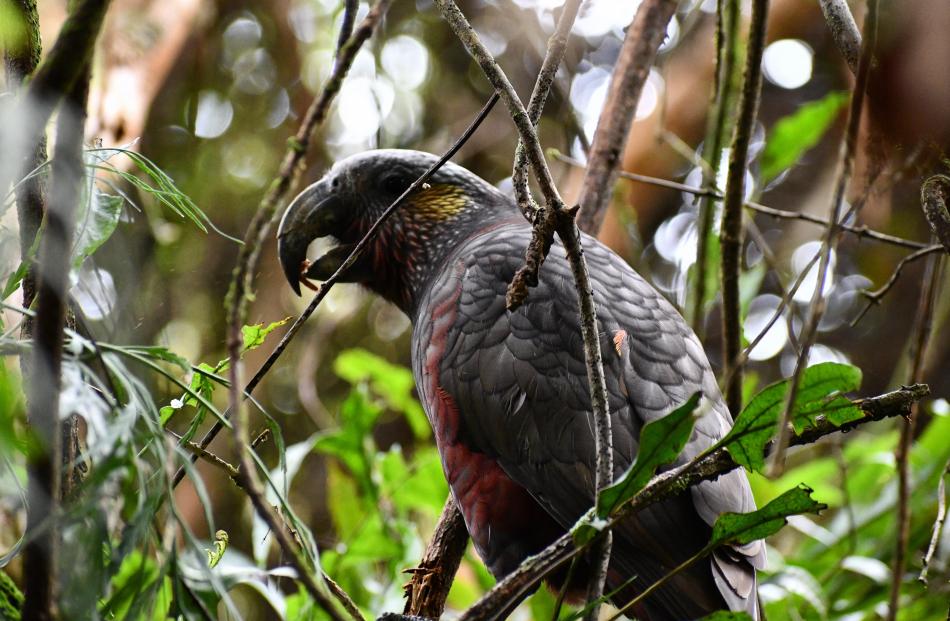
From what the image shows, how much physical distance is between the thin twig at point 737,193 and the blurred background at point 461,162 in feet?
0.84

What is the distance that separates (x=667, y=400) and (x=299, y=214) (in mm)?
1566

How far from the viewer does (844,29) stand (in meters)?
2.05

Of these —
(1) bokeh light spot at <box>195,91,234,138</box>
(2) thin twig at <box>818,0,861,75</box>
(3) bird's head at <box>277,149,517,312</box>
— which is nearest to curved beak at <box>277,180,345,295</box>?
(3) bird's head at <box>277,149,517,312</box>

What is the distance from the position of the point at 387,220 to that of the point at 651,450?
1.87 meters

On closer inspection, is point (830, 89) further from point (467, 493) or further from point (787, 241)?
point (467, 493)

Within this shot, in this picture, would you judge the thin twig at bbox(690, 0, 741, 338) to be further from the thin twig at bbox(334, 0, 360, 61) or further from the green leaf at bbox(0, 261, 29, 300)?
the green leaf at bbox(0, 261, 29, 300)

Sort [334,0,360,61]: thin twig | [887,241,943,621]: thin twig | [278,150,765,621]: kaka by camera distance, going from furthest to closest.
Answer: [278,150,765,621]: kaka < [887,241,943,621]: thin twig < [334,0,360,61]: thin twig

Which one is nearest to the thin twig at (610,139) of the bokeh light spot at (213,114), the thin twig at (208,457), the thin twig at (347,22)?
the thin twig at (347,22)

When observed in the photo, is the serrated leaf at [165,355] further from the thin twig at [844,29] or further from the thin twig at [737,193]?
the thin twig at [844,29]

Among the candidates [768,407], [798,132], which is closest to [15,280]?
[768,407]

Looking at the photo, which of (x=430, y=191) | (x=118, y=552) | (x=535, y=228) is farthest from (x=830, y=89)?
(x=118, y=552)

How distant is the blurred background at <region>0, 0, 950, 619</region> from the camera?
10.5 ft

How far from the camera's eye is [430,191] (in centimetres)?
338

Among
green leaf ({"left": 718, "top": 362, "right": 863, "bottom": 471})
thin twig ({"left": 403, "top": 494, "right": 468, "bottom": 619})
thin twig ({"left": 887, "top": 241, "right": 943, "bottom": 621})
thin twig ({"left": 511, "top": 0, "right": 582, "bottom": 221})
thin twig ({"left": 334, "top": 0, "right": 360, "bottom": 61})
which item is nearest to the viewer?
thin twig ({"left": 334, "top": 0, "right": 360, "bottom": 61})
